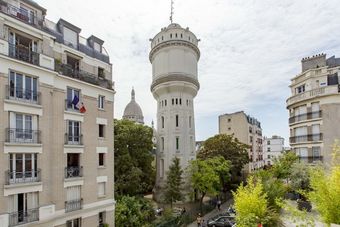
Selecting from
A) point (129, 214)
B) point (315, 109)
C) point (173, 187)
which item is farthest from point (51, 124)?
point (315, 109)

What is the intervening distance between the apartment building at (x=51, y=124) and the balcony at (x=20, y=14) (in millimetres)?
62

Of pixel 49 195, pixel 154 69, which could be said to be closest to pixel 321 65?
pixel 154 69

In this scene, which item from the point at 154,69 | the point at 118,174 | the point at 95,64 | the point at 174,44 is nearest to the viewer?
the point at 95,64

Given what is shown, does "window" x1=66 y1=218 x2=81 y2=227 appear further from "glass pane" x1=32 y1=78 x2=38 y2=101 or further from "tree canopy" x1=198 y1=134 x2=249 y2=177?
"tree canopy" x1=198 y1=134 x2=249 y2=177

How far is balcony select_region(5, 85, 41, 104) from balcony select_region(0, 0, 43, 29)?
179 inches

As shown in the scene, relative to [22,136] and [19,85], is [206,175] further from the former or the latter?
[19,85]

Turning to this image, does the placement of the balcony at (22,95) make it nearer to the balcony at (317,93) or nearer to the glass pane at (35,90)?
the glass pane at (35,90)

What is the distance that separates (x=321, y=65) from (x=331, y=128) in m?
9.12

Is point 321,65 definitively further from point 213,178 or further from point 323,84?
point 213,178

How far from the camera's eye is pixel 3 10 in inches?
631

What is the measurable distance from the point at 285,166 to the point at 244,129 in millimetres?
34104

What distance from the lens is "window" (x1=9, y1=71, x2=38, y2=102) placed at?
53.0 feet

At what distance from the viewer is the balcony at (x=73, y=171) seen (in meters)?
19.1

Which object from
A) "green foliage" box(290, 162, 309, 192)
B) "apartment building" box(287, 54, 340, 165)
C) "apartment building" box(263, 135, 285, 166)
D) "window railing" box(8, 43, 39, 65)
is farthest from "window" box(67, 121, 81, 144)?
"apartment building" box(263, 135, 285, 166)
